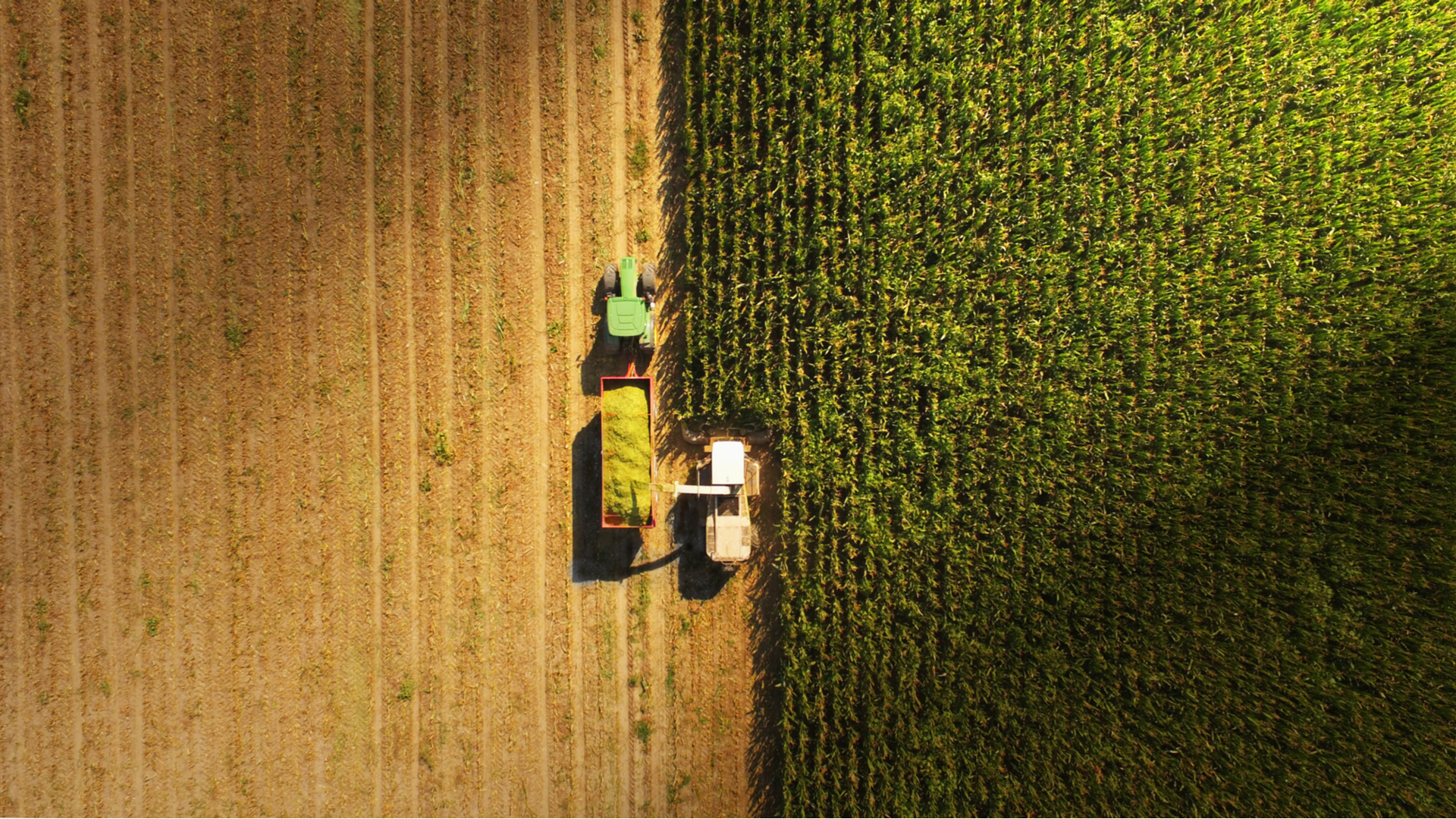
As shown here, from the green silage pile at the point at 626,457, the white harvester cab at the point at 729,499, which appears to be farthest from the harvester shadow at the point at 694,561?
the green silage pile at the point at 626,457

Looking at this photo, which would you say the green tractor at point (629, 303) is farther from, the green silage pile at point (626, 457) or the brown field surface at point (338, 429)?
the green silage pile at point (626, 457)

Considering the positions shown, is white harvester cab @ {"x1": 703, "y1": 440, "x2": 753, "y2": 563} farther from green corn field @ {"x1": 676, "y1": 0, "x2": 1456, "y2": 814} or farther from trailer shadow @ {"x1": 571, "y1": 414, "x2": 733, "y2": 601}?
green corn field @ {"x1": 676, "y1": 0, "x2": 1456, "y2": 814}

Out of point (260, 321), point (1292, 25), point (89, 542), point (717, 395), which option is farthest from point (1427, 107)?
point (89, 542)

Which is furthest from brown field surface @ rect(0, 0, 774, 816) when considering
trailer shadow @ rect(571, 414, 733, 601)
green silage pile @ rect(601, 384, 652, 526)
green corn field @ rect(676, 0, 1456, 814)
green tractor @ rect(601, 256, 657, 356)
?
green corn field @ rect(676, 0, 1456, 814)

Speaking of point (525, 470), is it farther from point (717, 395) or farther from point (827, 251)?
point (827, 251)

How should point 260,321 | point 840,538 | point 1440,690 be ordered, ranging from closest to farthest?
1. point 1440,690
2. point 840,538
3. point 260,321
